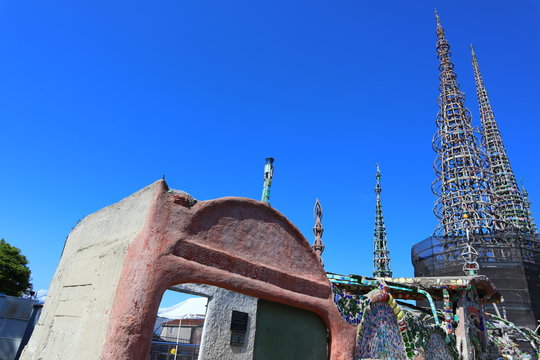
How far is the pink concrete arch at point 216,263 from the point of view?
478 cm

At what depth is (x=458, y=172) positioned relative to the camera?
108 ft

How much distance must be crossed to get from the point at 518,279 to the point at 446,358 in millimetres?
20319

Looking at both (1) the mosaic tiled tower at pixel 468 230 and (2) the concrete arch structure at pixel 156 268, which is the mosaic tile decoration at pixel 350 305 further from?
(1) the mosaic tiled tower at pixel 468 230

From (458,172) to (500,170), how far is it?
45.5ft

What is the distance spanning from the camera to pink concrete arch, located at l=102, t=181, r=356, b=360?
4777 mm

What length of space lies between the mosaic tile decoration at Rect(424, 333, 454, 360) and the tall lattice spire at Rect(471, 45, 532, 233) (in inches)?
1339

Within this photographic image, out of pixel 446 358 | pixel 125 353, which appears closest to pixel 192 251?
pixel 125 353

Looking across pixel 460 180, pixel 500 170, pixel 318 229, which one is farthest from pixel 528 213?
pixel 318 229

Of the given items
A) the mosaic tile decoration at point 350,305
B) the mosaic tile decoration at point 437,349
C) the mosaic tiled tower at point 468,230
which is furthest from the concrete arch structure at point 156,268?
the mosaic tiled tower at point 468,230

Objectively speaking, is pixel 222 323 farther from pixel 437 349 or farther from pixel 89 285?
pixel 437 349

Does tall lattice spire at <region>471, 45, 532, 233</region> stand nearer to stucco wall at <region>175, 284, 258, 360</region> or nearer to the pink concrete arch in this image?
the pink concrete arch

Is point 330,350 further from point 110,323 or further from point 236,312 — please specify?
point 110,323

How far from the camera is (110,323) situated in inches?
186

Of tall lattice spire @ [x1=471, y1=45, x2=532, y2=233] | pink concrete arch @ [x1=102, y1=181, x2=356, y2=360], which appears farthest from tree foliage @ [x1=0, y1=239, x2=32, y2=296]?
tall lattice spire @ [x1=471, y1=45, x2=532, y2=233]
